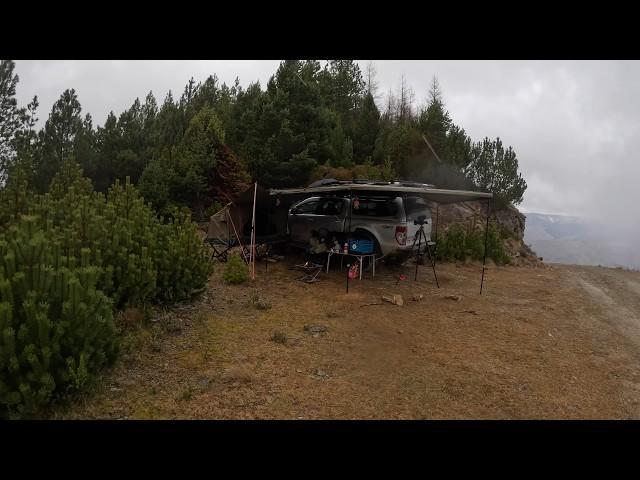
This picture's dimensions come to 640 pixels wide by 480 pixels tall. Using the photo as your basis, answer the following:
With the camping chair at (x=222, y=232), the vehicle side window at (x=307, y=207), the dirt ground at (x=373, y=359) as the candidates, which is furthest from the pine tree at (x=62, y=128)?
the dirt ground at (x=373, y=359)

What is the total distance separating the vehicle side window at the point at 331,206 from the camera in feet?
33.2

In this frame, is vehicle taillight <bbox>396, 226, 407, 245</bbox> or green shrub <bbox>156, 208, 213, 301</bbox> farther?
vehicle taillight <bbox>396, 226, 407, 245</bbox>

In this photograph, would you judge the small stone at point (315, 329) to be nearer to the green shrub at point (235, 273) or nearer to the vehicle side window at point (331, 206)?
the green shrub at point (235, 273)

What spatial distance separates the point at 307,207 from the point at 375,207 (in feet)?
7.42

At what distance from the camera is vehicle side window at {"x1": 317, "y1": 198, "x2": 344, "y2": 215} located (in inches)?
398

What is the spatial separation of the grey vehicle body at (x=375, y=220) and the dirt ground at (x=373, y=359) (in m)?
1.15

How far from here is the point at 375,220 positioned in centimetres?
923

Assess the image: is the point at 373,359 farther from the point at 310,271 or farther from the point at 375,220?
the point at 310,271

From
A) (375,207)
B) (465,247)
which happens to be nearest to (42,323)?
(375,207)

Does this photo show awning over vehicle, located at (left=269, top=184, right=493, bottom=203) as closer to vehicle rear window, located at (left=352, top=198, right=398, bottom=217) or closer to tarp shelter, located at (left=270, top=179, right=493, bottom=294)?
tarp shelter, located at (left=270, top=179, right=493, bottom=294)

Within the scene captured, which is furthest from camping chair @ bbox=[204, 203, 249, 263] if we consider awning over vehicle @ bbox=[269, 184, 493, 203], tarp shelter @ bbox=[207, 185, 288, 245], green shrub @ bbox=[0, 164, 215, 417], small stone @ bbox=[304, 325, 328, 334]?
green shrub @ bbox=[0, 164, 215, 417]

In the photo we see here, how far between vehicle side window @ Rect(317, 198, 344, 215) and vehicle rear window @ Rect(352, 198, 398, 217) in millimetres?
622

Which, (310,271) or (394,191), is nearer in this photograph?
(394,191)
